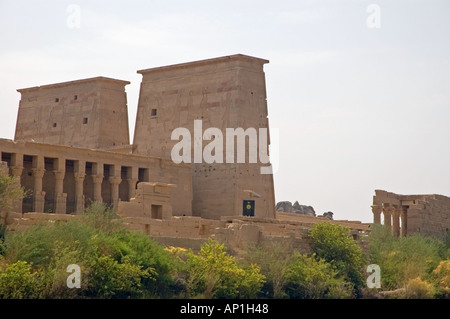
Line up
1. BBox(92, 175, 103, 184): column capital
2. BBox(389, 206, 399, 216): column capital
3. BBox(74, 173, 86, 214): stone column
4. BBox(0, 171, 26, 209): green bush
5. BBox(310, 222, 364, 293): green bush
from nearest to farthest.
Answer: BBox(0, 171, 26, 209): green bush < BBox(310, 222, 364, 293): green bush < BBox(74, 173, 86, 214): stone column < BBox(92, 175, 103, 184): column capital < BBox(389, 206, 399, 216): column capital

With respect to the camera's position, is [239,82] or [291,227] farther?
[239,82]

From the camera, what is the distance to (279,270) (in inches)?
1773

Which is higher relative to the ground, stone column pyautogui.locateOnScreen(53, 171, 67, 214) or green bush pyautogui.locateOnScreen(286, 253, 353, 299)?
stone column pyautogui.locateOnScreen(53, 171, 67, 214)

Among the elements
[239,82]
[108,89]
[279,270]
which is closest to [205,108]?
[239,82]

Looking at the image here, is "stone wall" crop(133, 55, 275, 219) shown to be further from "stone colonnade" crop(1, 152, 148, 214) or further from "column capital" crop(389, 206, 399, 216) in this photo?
"column capital" crop(389, 206, 399, 216)

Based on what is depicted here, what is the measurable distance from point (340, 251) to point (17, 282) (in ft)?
45.4

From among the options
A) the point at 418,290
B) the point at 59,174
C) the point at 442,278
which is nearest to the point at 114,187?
the point at 59,174

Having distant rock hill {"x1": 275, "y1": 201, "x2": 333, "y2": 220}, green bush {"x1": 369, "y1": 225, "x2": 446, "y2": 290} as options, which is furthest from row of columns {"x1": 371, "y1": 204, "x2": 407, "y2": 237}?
distant rock hill {"x1": 275, "y1": 201, "x2": 333, "y2": 220}

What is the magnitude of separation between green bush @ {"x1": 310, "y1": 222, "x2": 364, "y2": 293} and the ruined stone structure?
37.5ft

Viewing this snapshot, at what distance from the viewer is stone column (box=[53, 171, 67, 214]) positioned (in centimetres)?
5366
